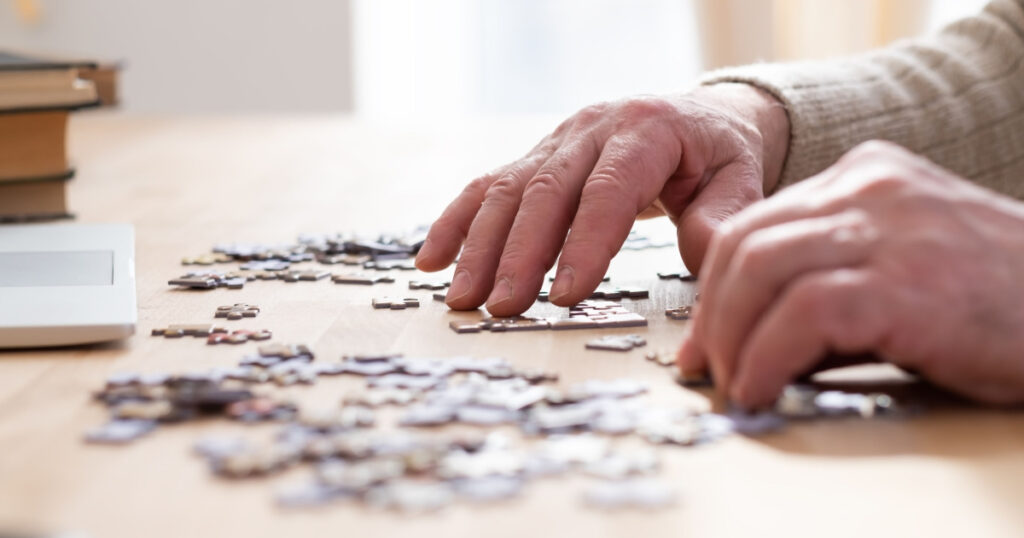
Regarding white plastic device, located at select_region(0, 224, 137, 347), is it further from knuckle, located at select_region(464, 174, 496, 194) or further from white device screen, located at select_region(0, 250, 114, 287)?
knuckle, located at select_region(464, 174, 496, 194)

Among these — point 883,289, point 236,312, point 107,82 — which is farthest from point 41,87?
point 883,289

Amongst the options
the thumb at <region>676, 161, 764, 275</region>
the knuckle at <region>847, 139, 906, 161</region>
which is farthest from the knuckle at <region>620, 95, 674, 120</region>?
the knuckle at <region>847, 139, 906, 161</region>

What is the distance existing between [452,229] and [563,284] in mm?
254

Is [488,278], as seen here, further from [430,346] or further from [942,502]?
[942,502]

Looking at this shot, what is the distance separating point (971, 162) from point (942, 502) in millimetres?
1294

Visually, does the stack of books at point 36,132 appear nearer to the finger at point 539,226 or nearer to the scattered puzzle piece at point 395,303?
the scattered puzzle piece at point 395,303

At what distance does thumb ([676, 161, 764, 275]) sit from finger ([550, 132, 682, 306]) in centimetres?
6

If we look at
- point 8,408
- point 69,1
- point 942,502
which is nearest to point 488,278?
point 8,408

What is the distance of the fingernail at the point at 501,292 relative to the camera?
4.41 feet

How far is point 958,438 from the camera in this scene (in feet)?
3.06

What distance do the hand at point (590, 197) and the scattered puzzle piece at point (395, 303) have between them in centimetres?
6

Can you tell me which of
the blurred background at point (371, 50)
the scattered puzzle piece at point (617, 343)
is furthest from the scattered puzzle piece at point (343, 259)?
the blurred background at point (371, 50)

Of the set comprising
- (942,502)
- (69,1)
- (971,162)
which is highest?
(69,1)

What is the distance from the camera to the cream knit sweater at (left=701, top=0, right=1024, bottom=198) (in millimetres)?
1853
